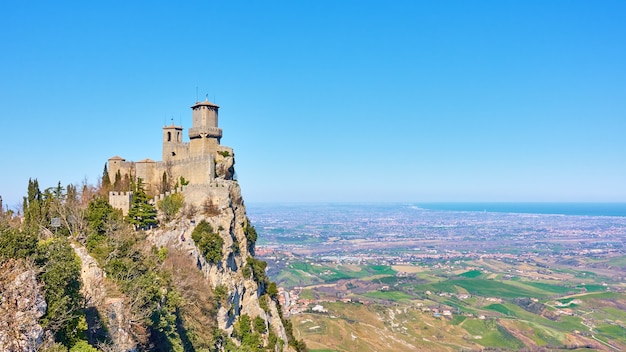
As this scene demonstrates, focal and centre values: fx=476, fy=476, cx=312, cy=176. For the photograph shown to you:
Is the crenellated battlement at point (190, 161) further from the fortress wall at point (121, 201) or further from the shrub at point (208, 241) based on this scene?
the shrub at point (208, 241)

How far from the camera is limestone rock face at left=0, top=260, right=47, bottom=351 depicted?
12.4 m

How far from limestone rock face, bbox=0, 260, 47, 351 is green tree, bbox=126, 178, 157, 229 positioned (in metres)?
19.0

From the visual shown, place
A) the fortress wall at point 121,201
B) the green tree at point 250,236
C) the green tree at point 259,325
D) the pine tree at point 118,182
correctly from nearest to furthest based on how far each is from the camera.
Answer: the fortress wall at point 121,201, the green tree at point 259,325, the pine tree at point 118,182, the green tree at point 250,236

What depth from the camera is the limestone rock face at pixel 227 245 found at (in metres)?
32.2

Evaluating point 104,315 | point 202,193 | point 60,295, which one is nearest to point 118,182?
point 202,193

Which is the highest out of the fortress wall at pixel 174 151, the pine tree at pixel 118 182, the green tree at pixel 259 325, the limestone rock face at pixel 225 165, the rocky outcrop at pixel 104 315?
the fortress wall at pixel 174 151

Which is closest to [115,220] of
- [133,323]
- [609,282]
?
[133,323]

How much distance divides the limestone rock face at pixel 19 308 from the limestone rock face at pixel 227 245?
17.7 meters

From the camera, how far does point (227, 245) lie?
3438 centimetres

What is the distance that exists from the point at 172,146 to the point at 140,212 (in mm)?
7487

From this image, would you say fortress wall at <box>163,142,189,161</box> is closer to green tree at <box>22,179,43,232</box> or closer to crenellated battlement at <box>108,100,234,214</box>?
crenellated battlement at <box>108,100,234,214</box>

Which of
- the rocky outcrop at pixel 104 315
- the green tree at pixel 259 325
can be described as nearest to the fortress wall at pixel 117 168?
the green tree at pixel 259 325

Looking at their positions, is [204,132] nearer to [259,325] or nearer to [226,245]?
[226,245]

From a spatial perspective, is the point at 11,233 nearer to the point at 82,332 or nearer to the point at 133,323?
the point at 82,332
